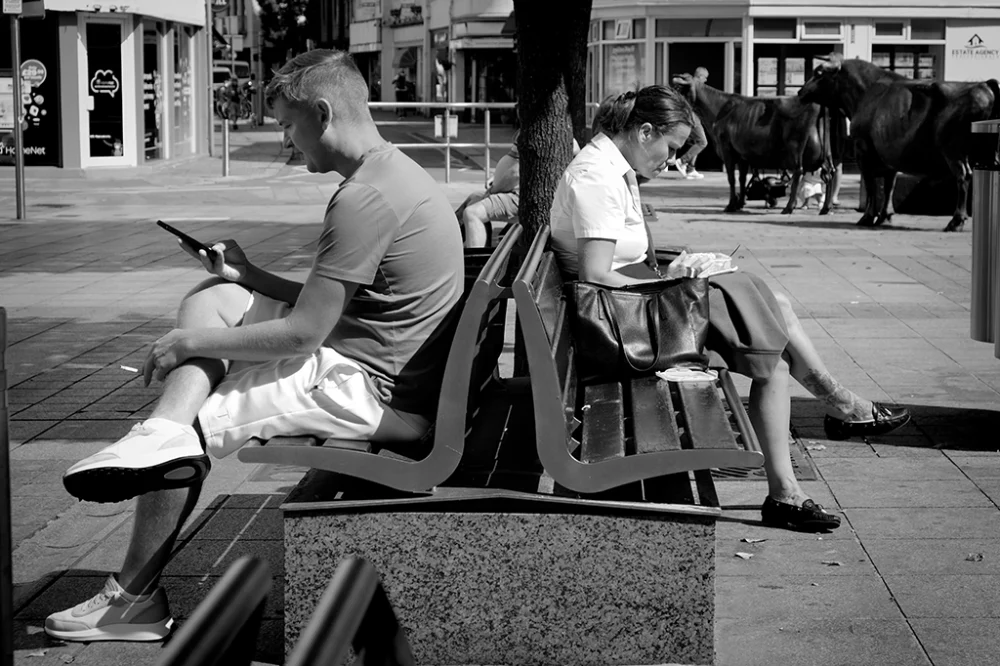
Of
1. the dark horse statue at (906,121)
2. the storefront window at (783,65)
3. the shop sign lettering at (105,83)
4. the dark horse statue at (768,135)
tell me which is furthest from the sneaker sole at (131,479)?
the storefront window at (783,65)

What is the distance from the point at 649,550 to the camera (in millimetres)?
3719

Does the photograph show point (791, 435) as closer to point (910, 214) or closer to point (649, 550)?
point (649, 550)

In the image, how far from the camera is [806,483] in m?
5.61

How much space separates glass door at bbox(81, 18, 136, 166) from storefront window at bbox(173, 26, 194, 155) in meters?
2.90

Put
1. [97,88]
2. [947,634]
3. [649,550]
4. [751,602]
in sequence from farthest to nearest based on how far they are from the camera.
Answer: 1. [97,88]
2. [751,602]
3. [947,634]
4. [649,550]

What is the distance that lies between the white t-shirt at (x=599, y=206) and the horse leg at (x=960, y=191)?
36.3 feet

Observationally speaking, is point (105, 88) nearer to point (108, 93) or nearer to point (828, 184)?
point (108, 93)

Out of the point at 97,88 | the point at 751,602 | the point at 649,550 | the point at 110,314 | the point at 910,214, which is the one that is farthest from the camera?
the point at 97,88

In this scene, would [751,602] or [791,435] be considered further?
[791,435]

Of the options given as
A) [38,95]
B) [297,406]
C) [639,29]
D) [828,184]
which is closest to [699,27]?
[639,29]

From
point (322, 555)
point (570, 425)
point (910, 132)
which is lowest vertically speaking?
point (322, 555)

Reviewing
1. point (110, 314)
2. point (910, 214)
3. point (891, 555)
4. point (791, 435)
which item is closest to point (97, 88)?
point (910, 214)

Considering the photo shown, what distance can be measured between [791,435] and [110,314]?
5251mm

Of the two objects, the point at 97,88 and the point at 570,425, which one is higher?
the point at 97,88
